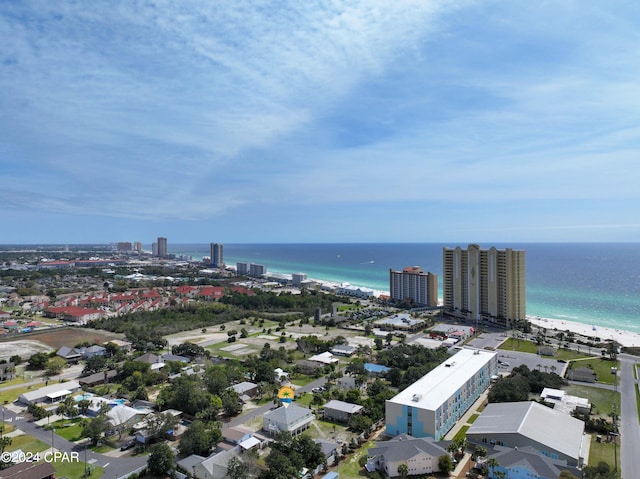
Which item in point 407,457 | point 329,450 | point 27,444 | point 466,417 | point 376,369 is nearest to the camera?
point 407,457

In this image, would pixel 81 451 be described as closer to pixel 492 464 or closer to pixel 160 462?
pixel 160 462

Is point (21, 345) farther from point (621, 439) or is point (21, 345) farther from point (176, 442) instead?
point (621, 439)

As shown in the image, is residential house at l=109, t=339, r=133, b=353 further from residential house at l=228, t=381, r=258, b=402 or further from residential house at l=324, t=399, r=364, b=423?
residential house at l=324, t=399, r=364, b=423

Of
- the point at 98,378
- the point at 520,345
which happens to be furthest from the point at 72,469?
the point at 520,345

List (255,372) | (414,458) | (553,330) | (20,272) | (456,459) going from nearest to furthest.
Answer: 1. (414,458)
2. (456,459)
3. (255,372)
4. (553,330)
5. (20,272)

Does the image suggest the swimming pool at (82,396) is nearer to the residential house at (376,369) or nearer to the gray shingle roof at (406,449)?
the gray shingle roof at (406,449)

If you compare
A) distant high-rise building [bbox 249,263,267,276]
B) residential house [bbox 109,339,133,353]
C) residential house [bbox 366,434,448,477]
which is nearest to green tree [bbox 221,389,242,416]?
residential house [bbox 366,434,448,477]

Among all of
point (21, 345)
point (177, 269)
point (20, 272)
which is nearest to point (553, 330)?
point (21, 345)
